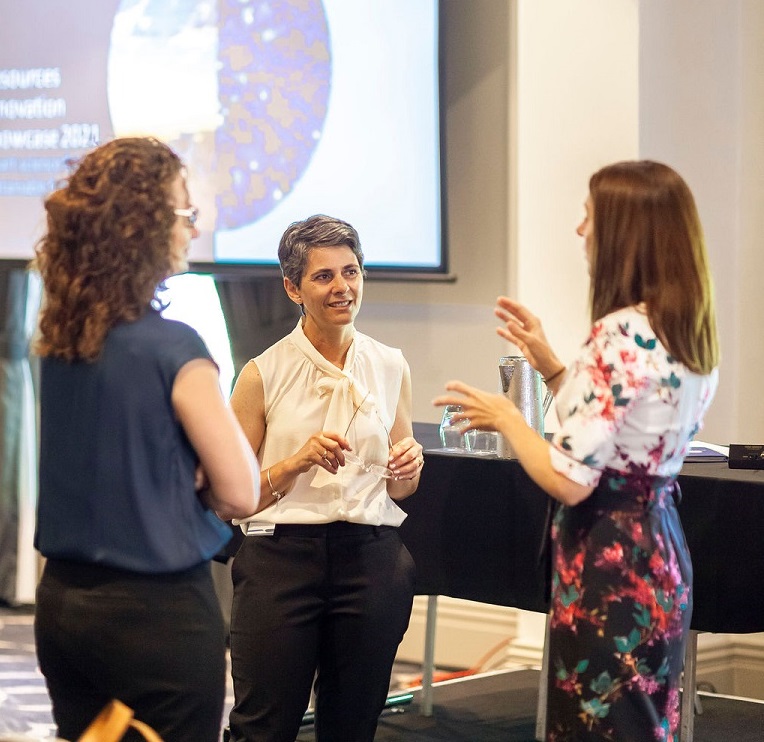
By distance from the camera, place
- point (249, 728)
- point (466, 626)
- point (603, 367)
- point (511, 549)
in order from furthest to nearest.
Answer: point (466, 626) → point (511, 549) → point (249, 728) → point (603, 367)

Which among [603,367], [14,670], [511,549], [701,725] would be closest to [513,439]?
[603,367]

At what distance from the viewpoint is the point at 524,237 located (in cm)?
401

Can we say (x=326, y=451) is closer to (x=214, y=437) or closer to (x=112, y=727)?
(x=214, y=437)

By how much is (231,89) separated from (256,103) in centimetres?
13

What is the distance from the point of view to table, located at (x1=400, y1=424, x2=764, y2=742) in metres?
2.69

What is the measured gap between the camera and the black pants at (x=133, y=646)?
1676 millimetres

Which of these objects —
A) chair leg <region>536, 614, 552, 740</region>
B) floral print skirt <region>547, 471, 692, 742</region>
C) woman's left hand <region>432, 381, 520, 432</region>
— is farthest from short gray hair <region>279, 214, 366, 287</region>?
chair leg <region>536, 614, 552, 740</region>

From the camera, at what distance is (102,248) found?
168 centimetres

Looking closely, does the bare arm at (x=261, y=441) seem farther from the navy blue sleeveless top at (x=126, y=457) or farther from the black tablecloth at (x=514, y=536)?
the black tablecloth at (x=514, y=536)

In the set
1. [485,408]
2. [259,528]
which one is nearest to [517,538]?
[259,528]

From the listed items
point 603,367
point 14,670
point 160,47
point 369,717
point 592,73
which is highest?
point 160,47

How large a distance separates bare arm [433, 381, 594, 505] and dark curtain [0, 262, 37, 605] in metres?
3.52

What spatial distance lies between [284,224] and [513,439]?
279 cm

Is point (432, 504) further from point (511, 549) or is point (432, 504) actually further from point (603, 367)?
point (603, 367)
